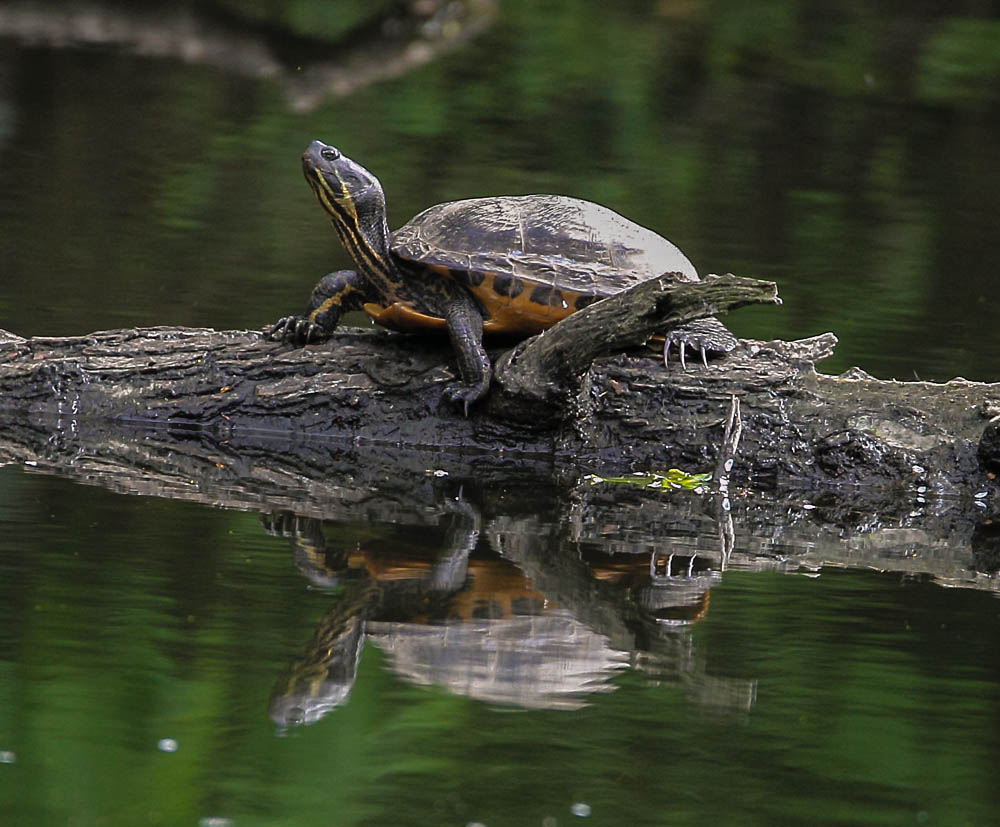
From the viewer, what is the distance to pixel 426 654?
12.0ft

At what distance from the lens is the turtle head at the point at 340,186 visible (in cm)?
593

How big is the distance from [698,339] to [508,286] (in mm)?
685

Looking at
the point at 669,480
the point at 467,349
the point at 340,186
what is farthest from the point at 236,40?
the point at 669,480

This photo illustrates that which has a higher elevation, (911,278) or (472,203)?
(472,203)

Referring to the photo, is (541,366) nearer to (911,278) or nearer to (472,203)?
(472,203)

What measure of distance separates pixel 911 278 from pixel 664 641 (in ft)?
22.4

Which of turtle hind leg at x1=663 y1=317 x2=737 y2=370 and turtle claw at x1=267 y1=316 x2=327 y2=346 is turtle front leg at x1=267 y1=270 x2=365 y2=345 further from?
turtle hind leg at x1=663 y1=317 x2=737 y2=370

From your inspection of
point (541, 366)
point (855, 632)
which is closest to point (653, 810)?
point (855, 632)

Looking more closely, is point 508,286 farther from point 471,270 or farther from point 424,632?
point 424,632

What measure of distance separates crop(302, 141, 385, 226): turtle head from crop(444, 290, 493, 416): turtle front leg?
45 cm

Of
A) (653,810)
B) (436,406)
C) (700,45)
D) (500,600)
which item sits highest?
(653,810)

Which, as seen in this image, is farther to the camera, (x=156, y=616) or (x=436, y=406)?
(x=436, y=406)

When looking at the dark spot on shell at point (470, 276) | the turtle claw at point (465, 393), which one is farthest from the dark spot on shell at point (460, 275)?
the turtle claw at point (465, 393)

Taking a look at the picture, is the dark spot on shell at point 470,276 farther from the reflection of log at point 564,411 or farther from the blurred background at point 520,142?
the blurred background at point 520,142
